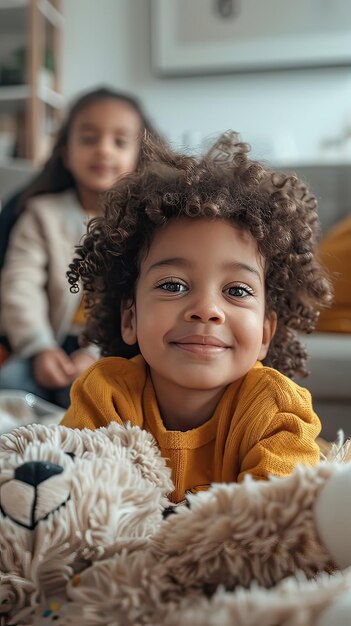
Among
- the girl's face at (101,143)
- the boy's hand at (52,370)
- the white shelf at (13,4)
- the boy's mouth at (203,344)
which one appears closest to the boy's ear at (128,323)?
the boy's mouth at (203,344)

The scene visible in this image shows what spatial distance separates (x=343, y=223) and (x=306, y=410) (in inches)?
47.7

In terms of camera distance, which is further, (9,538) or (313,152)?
(313,152)

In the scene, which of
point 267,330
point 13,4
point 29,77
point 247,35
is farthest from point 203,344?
point 13,4

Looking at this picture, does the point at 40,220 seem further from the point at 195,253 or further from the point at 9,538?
the point at 9,538

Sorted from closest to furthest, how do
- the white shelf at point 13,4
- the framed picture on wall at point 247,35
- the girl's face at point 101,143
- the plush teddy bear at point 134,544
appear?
the plush teddy bear at point 134,544, the girl's face at point 101,143, the framed picture on wall at point 247,35, the white shelf at point 13,4

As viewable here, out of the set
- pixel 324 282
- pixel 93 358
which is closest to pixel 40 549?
pixel 324 282

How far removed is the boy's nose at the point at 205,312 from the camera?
658 mm

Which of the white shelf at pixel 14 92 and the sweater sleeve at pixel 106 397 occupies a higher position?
the white shelf at pixel 14 92

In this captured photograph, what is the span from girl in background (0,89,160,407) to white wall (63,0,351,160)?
39.4 inches

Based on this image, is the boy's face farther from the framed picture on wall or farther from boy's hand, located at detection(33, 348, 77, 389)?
the framed picture on wall

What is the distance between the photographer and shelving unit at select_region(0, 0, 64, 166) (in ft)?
9.69

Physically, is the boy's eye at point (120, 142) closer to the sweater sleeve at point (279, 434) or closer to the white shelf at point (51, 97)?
the sweater sleeve at point (279, 434)

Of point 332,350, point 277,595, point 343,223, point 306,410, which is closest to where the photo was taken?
point 277,595

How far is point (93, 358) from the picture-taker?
154 centimetres
